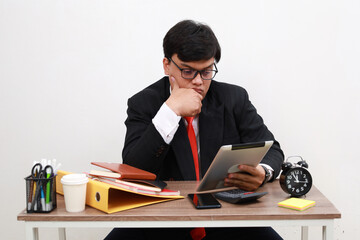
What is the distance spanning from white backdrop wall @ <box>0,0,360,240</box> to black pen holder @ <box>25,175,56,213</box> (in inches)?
46.9

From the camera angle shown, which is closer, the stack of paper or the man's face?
the stack of paper

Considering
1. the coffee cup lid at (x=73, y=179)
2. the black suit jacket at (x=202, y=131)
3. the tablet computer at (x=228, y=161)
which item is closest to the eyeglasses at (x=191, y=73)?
the black suit jacket at (x=202, y=131)

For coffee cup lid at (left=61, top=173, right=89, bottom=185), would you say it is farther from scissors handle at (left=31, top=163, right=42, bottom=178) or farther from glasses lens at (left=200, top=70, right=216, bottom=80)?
glasses lens at (left=200, top=70, right=216, bottom=80)

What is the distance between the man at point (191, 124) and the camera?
1.62m

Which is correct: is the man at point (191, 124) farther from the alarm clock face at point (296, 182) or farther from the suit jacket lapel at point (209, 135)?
the alarm clock face at point (296, 182)

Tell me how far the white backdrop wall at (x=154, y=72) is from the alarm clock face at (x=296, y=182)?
100 centimetres

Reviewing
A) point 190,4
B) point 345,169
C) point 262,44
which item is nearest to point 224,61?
point 262,44

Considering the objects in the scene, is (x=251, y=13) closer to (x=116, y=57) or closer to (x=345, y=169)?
(x=116, y=57)

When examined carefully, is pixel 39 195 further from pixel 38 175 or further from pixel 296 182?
pixel 296 182

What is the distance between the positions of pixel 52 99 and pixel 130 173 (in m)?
1.26

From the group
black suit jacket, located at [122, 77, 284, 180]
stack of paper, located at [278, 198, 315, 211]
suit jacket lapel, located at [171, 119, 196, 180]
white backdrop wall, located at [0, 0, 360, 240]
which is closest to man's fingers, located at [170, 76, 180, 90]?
black suit jacket, located at [122, 77, 284, 180]

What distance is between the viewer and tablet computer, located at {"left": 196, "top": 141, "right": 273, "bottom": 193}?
1331 millimetres

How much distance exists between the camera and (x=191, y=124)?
1846 mm

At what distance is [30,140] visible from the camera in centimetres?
247
